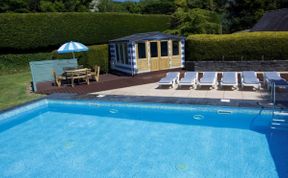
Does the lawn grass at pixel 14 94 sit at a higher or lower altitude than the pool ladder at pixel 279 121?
higher

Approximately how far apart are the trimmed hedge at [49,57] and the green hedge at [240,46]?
253 inches

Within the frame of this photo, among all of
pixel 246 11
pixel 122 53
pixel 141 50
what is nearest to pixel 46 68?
pixel 122 53

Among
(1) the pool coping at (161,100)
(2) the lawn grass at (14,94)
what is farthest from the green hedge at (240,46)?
(2) the lawn grass at (14,94)

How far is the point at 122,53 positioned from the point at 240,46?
8328 mm

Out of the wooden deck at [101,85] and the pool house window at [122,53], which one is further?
the pool house window at [122,53]

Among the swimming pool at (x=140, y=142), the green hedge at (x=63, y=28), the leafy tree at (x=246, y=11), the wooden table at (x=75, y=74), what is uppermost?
the leafy tree at (x=246, y=11)

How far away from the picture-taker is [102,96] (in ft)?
37.1

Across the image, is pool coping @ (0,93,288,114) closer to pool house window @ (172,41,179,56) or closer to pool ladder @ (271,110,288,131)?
pool ladder @ (271,110,288,131)

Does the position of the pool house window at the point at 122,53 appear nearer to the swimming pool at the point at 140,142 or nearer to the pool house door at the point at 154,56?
the pool house door at the point at 154,56

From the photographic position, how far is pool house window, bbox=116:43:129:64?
57.8 ft

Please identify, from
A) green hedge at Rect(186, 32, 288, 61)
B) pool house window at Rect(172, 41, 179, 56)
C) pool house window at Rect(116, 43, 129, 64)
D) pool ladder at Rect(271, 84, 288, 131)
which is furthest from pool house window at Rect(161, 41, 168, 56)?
pool ladder at Rect(271, 84, 288, 131)

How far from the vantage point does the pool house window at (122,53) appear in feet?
57.8

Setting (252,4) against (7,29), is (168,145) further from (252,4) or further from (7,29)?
(252,4)

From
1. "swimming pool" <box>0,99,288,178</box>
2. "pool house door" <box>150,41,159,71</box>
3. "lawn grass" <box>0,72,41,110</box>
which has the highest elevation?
"pool house door" <box>150,41,159,71</box>
